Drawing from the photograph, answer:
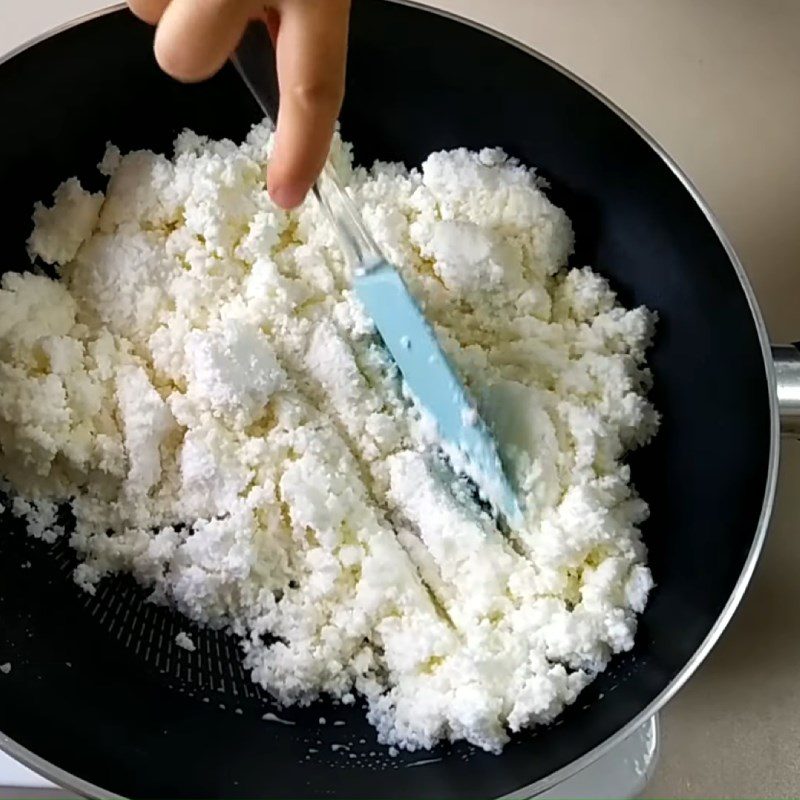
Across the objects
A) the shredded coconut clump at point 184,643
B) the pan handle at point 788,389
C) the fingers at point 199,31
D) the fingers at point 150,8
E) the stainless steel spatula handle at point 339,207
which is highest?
the fingers at point 150,8

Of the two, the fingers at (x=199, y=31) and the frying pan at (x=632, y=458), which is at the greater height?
the fingers at (x=199, y=31)

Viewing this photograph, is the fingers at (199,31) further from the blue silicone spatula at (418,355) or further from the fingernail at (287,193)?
the blue silicone spatula at (418,355)

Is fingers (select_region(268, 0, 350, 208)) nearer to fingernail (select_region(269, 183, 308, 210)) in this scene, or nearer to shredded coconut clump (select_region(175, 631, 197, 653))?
fingernail (select_region(269, 183, 308, 210))

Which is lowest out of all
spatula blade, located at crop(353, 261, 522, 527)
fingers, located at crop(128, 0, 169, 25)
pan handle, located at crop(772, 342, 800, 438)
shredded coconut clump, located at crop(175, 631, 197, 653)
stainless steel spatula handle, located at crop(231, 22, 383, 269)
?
pan handle, located at crop(772, 342, 800, 438)

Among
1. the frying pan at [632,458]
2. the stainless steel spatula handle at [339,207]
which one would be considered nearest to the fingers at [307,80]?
the stainless steel spatula handle at [339,207]

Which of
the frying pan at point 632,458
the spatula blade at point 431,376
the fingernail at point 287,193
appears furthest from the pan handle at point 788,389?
the fingernail at point 287,193

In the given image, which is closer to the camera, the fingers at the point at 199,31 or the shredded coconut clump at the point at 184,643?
the fingers at the point at 199,31

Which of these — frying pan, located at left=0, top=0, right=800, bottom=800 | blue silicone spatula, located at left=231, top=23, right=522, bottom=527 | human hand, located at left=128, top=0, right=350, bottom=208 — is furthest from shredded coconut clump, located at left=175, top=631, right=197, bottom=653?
human hand, located at left=128, top=0, right=350, bottom=208
